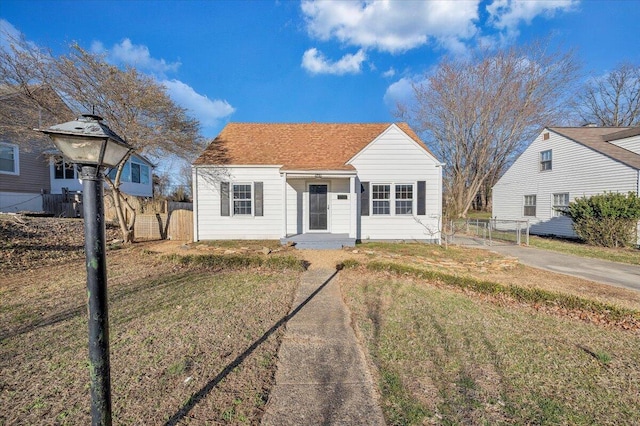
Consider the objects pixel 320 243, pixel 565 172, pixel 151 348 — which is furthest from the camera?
pixel 565 172

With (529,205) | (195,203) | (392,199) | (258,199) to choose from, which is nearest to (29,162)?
(195,203)

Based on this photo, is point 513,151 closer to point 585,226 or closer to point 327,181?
point 585,226

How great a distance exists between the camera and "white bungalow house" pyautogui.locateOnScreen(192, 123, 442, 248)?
11.2 m

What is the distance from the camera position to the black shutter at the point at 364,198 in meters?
11.2

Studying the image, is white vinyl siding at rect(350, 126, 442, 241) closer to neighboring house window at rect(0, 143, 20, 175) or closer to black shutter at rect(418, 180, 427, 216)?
black shutter at rect(418, 180, 427, 216)

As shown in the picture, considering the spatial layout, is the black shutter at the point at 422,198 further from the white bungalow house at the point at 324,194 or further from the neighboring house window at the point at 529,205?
the neighboring house window at the point at 529,205

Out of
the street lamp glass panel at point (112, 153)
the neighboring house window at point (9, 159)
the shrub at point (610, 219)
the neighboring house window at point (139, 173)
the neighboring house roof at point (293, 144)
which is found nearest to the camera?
the street lamp glass panel at point (112, 153)

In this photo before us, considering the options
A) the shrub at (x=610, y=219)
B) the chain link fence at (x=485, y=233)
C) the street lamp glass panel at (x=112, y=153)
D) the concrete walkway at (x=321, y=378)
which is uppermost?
A: the street lamp glass panel at (x=112, y=153)

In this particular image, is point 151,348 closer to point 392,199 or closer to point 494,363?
point 494,363

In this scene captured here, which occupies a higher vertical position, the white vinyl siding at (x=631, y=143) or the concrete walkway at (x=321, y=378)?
the white vinyl siding at (x=631, y=143)

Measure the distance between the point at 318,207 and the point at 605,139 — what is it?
16.3 m

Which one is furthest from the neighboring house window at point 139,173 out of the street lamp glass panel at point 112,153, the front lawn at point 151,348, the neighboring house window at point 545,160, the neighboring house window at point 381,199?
the neighboring house window at point 545,160

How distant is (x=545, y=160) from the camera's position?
1639cm

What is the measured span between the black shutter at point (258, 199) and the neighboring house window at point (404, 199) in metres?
5.84
